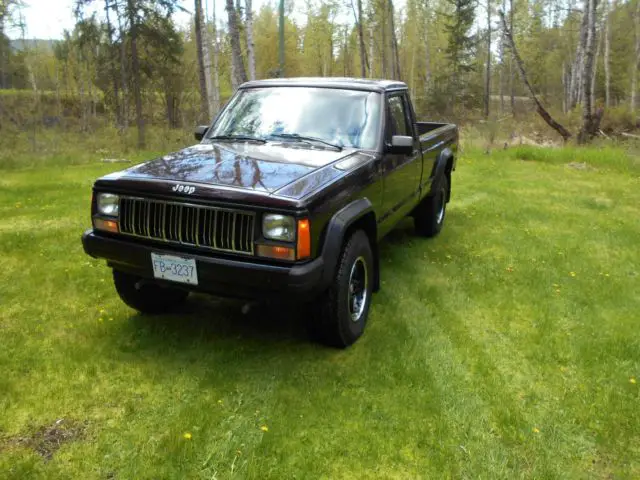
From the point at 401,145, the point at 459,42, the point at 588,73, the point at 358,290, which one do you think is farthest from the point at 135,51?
the point at 459,42

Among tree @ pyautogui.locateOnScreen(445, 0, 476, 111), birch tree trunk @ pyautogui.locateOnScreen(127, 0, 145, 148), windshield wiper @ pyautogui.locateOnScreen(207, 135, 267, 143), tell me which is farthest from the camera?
tree @ pyautogui.locateOnScreen(445, 0, 476, 111)

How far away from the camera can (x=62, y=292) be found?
4859 millimetres

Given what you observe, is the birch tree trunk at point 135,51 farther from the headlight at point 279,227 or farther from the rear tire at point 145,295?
the headlight at point 279,227

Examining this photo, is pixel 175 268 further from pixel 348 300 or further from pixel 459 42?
pixel 459 42

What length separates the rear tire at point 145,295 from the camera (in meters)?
4.06

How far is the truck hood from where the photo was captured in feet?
11.2

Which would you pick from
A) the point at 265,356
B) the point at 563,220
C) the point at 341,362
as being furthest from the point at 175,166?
the point at 563,220

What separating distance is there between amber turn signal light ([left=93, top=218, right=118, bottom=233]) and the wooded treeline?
464 inches

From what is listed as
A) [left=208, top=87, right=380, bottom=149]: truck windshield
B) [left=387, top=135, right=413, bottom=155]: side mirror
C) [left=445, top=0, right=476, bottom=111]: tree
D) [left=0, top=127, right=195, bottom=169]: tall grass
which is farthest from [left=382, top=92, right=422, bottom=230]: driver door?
[left=445, top=0, right=476, bottom=111]: tree

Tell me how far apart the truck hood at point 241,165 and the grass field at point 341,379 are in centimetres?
123

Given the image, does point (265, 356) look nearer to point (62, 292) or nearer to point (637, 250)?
point (62, 292)

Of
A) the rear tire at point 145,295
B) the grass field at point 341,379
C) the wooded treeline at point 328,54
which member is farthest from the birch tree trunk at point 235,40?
the rear tire at point 145,295

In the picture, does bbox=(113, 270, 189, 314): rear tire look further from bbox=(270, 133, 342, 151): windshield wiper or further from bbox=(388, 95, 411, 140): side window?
bbox=(388, 95, 411, 140): side window

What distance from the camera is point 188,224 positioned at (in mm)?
3361
